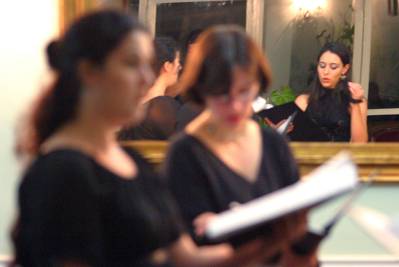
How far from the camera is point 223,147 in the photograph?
62.4 inches

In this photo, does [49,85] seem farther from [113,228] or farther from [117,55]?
[113,228]

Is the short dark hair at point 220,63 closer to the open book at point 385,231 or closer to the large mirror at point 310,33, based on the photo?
the open book at point 385,231

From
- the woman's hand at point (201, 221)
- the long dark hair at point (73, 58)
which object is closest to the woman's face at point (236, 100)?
the woman's hand at point (201, 221)

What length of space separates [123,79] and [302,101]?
1.61m

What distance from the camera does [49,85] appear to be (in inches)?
50.1

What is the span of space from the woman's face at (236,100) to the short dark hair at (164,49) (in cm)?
112

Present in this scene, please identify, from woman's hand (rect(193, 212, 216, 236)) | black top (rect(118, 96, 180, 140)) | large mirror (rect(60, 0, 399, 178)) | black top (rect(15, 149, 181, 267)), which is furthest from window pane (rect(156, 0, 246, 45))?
black top (rect(15, 149, 181, 267))

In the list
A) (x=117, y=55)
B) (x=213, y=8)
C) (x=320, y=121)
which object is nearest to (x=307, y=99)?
(x=320, y=121)

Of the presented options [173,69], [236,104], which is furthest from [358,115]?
[236,104]

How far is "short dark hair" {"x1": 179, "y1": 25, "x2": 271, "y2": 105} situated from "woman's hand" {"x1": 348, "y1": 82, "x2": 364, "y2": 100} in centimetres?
124

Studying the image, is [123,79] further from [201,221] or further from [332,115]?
[332,115]

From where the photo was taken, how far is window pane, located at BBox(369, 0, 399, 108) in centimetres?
278

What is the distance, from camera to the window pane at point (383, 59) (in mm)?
2781

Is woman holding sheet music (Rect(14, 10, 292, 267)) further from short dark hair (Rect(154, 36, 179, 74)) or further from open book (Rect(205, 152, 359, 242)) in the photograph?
short dark hair (Rect(154, 36, 179, 74))
